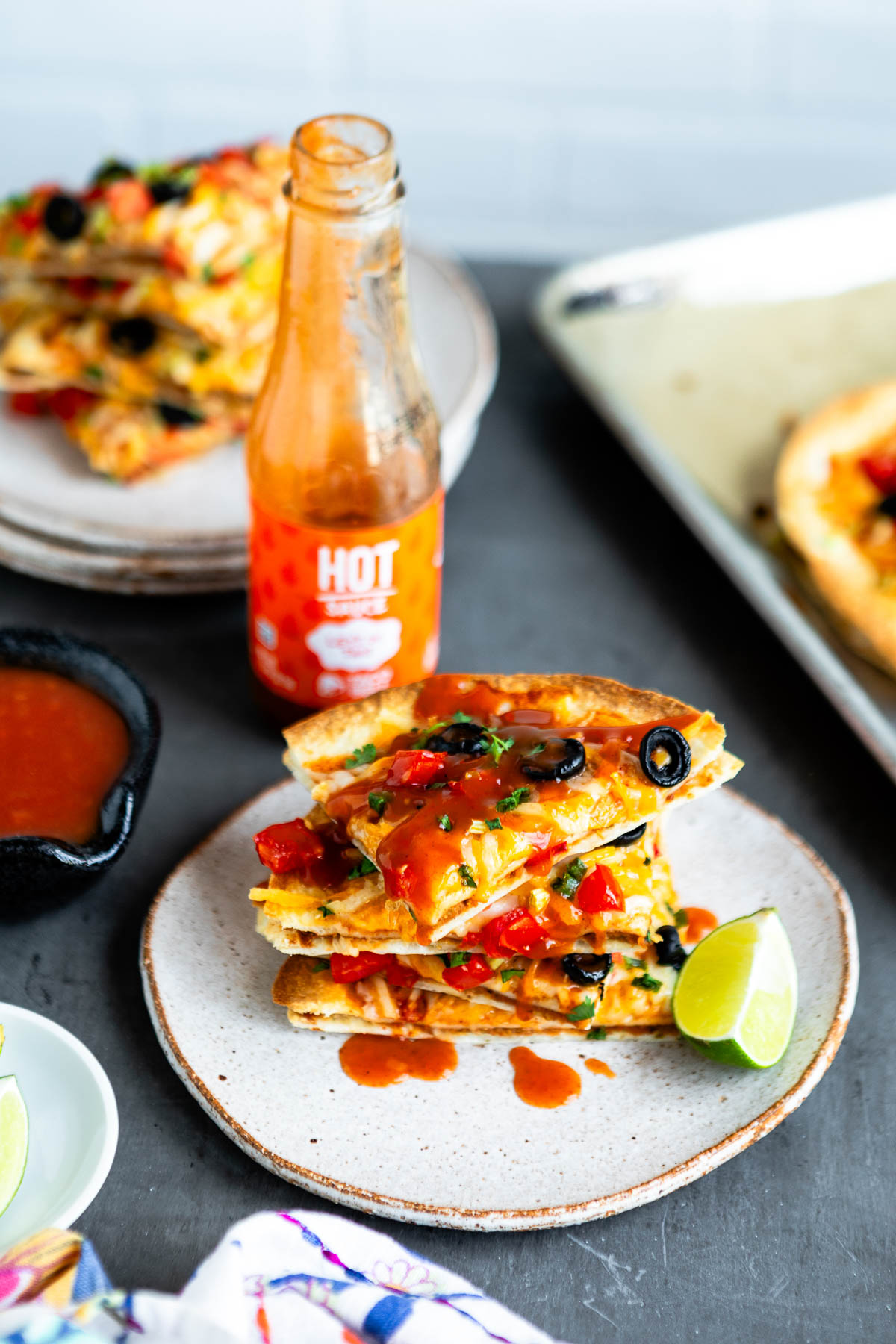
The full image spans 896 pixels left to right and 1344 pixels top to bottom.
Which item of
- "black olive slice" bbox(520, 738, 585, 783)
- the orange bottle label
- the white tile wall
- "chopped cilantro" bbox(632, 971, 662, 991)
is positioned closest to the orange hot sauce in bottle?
the orange bottle label

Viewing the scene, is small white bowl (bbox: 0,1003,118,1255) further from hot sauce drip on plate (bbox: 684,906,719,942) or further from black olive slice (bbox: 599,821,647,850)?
hot sauce drip on plate (bbox: 684,906,719,942)

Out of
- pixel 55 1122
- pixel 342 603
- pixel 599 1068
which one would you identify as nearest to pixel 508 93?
pixel 342 603

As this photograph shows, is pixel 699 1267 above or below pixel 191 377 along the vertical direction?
below

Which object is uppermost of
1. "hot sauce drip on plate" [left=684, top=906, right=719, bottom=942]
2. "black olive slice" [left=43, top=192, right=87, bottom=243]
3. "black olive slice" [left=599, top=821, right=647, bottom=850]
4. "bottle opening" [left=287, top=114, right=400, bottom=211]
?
"bottle opening" [left=287, top=114, right=400, bottom=211]

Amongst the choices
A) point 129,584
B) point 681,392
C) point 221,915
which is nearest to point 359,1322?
point 221,915

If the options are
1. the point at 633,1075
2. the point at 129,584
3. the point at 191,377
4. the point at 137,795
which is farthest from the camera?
the point at 191,377

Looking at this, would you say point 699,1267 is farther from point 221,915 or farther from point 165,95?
point 165,95

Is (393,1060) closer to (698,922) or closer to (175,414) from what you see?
(698,922)
